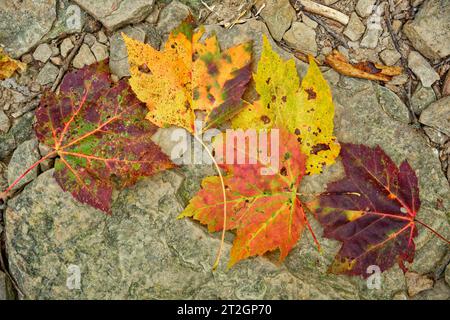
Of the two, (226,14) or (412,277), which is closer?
(412,277)

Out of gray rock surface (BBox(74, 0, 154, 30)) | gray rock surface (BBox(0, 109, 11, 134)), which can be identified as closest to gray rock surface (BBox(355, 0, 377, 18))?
gray rock surface (BBox(74, 0, 154, 30))

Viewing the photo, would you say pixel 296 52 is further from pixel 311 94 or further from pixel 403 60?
pixel 403 60

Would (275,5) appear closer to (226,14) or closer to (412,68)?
(226,14)

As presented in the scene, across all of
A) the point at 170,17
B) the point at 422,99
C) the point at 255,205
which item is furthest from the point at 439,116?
the point at 170,17

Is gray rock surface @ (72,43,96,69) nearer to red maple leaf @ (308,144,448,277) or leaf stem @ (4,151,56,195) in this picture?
leaf stem @ (4,151,56,195)

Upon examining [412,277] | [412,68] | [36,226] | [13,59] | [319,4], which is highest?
[319,4]

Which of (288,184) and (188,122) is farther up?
(188,122)

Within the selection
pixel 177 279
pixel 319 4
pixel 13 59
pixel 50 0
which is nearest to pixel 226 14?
pixel 319 4

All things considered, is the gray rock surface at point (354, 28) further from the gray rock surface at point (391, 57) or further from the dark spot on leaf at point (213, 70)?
the dark spot on leaf at point (213, 70)
